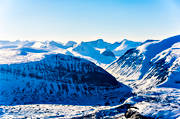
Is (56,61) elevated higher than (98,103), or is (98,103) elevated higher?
(56,61)

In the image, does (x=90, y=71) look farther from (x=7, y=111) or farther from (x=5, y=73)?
(x=7, y=111)

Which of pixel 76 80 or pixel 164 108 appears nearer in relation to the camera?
pixel 164 108

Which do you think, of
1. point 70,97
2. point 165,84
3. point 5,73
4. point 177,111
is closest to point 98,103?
point 70,97

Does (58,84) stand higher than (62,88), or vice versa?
(58,84)

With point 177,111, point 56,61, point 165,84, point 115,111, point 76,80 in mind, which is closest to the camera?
point 177,111

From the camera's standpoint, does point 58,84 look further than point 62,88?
Yes

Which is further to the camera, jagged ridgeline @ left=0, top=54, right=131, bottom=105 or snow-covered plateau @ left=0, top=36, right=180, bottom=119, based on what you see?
jagged ridgeline @ left=0, top=54, right=131, bottom=105

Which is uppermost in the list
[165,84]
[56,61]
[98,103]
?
[56,61]

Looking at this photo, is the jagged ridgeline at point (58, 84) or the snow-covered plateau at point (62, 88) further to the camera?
the jagged ridgeline at point (58, 84)
